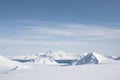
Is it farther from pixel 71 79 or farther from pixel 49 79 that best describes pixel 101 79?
pixel 49 79

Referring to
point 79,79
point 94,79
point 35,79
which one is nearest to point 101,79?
point 94,79

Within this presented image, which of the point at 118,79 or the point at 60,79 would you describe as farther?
the point at 60,79

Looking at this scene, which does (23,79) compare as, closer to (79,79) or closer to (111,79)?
(79,79)

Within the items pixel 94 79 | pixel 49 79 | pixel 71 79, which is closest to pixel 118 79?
pixel 94 79

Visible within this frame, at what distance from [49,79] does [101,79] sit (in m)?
26.3

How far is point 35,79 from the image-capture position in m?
128

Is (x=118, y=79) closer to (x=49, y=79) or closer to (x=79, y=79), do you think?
(x=79, y=79)

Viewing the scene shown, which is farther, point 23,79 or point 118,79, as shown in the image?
point 23,79

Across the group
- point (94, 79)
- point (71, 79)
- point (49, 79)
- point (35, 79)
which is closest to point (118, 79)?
point (94, 79)

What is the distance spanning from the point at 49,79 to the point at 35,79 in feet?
26.5

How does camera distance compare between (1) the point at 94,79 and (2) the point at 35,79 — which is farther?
(2) the point at 35,79

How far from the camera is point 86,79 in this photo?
394 feet

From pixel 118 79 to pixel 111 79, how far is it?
11.9ft

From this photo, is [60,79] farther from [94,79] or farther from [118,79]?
[118,79]
